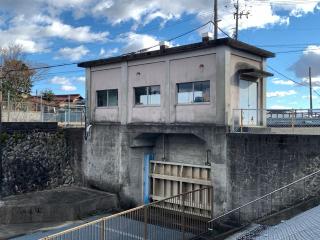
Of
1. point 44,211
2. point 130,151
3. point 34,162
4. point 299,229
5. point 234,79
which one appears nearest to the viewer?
point 299,229

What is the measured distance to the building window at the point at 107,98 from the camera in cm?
2008

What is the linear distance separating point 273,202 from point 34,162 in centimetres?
1299

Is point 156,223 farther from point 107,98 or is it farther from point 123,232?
point 107,98

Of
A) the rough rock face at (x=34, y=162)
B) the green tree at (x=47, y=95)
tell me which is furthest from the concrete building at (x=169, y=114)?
the green tree at (x=47, y=95)

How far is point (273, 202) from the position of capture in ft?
43.6

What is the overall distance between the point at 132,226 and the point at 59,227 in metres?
4.37

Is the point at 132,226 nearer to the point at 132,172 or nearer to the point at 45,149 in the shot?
the point at 132,172

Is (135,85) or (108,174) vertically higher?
(135,85)

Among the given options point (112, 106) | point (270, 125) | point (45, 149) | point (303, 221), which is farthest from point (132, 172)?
point (303, 221)

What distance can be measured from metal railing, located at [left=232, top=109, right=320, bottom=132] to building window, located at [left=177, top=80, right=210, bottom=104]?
1.60 meters

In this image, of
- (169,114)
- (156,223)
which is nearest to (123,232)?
(156,223)

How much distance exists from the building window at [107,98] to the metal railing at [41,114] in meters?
4.62

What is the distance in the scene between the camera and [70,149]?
2138 cm

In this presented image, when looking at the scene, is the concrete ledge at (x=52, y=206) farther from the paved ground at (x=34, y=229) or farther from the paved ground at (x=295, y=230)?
the paved ground at (x=295, y=230)
